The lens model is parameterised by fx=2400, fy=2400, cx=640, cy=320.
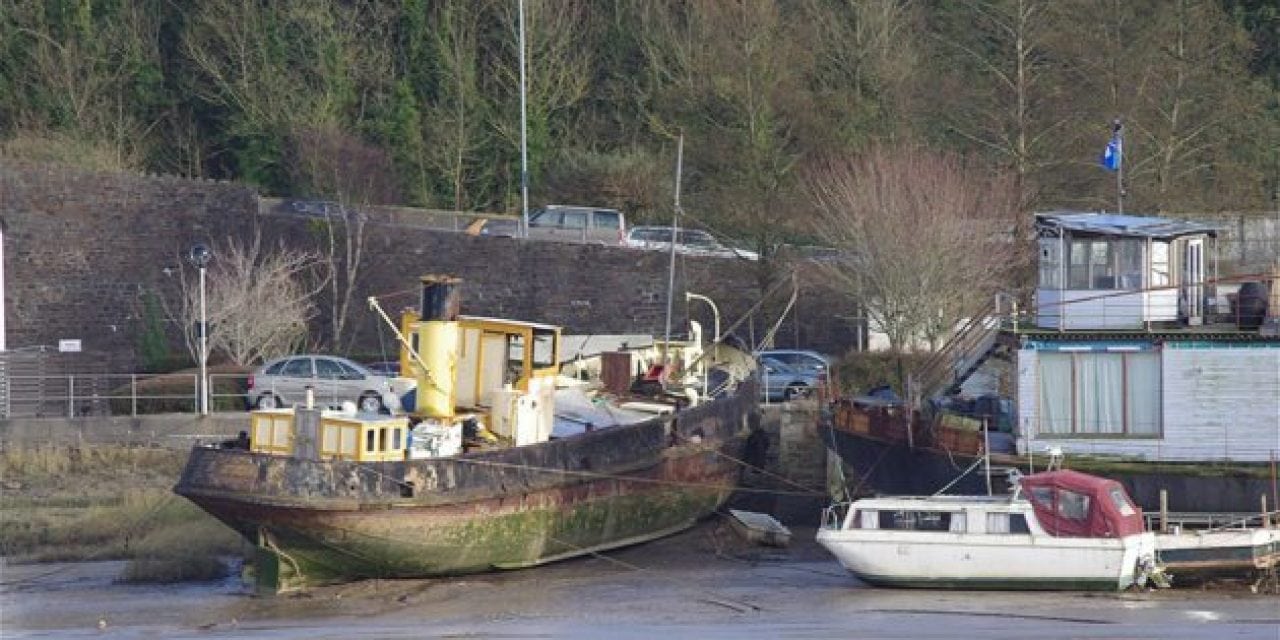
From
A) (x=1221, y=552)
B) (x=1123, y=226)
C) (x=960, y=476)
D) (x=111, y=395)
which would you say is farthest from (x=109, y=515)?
(x=1221, y=552)

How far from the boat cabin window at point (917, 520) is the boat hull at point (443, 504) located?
548 centimetres

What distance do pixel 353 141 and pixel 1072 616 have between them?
38.6 metres

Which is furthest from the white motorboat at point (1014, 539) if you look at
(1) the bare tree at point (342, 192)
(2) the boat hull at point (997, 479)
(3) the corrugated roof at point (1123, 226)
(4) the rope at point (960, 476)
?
(1) the bare tree at point (342, 192)

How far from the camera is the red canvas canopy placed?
30.0 metres

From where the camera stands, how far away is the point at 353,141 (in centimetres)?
6378

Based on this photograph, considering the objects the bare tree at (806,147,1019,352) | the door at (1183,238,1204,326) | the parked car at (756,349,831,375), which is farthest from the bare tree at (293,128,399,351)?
the door at (1183,238,1204,326)

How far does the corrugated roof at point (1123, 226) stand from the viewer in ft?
114

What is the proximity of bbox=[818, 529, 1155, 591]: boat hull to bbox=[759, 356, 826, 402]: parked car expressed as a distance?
50.9 feet

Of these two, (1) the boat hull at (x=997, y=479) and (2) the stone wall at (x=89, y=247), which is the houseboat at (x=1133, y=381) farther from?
(2) the stone wall at (x=89, y=247)

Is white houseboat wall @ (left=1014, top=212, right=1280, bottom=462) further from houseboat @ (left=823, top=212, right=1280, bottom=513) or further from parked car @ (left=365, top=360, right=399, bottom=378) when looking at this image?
parked car @ (left=365, top=360, right=399, bottom=378)

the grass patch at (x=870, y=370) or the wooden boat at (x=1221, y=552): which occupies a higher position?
the grass patch at (x=870, y=370)

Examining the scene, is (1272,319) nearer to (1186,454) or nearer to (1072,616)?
(1186,454)

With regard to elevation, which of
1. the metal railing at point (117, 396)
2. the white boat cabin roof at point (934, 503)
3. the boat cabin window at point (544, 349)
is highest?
the boat cabin window at point (544, 349)

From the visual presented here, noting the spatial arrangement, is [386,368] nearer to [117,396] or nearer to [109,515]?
[117,396]
